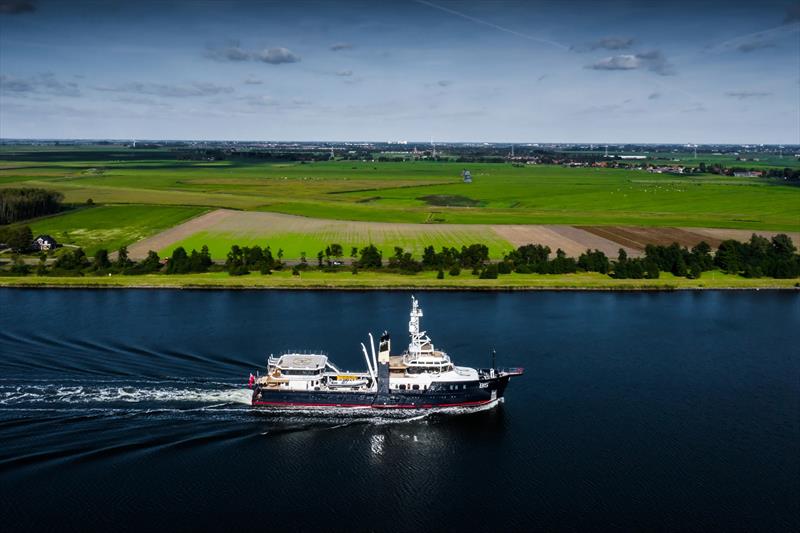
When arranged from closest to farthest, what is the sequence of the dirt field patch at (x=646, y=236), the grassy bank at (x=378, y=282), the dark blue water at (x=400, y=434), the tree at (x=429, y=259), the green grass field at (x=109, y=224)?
1. the dark blue water at (x=400, y=434)
2. the grassy bank at (x=378, y=282)
3. the tree at (x=429, y=259)
4. the dirt field patch at (x=646, y=236)
5. the green grass field at (x=109, y=224)

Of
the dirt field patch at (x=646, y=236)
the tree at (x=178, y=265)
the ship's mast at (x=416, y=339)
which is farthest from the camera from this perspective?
the dirt field patch at (x=646, y=236)

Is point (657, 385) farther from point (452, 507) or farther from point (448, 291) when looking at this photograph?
point (448, 291)

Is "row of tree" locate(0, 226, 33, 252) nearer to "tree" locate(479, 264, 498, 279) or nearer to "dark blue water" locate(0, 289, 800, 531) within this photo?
"dark blue water" locate(0, 289, 800, 531)

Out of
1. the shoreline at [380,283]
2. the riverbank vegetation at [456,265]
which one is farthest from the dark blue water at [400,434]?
the riverbank vegetation at [456,265]

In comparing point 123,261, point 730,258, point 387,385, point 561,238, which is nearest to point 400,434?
point 387,385

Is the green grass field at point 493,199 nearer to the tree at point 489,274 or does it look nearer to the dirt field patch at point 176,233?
the dirt field patch at point 176,233

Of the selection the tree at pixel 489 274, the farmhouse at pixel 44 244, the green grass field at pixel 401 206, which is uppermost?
the green grass field at pixel 401 206

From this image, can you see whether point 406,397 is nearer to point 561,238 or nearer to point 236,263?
point 236,263
